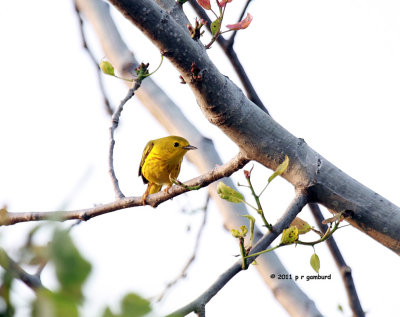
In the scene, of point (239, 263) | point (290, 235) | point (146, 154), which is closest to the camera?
point (239, 263)

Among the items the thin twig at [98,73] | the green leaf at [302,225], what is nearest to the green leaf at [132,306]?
the green leaf at [302,225]

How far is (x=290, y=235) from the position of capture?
172 cm

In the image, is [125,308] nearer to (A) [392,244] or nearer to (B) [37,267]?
(B) [37,267]

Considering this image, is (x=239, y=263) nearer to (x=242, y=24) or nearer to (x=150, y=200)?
(x=150, y=200)

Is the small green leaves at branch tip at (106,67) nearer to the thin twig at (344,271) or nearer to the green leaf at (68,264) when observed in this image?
the thin twig at (344,271)

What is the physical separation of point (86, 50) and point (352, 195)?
187 centimetres

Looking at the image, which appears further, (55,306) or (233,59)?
(233,59)

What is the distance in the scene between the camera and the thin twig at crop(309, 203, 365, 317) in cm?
233

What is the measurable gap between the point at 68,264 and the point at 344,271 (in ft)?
7.06

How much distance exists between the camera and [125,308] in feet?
1.43

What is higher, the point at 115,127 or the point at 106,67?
the point at 106,67

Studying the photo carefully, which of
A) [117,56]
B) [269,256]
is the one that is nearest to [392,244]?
[269,256]

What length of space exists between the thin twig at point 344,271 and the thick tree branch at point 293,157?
32cm

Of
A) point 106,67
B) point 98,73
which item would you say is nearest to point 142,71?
point 106,67
